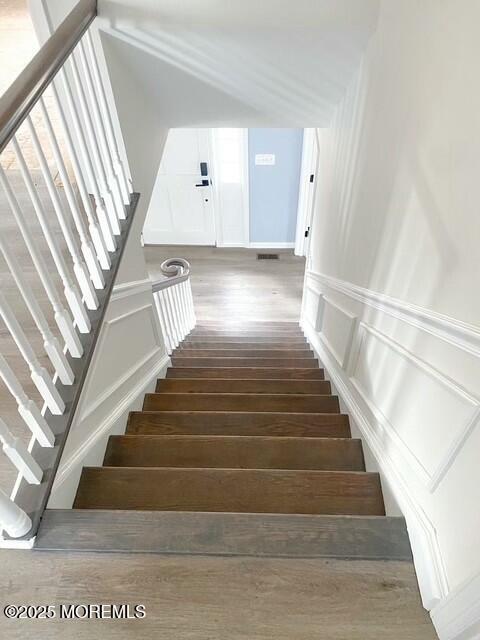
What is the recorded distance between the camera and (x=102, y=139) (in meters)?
1.44

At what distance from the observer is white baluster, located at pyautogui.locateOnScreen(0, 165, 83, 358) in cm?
89

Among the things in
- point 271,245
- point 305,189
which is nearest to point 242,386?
point 305,189

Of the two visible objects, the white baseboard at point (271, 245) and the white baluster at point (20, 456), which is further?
the white baseboard at point (271, 245)

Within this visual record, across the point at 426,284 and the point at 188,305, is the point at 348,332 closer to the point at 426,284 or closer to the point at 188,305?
the point at 426,284

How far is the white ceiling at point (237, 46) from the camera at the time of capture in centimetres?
140

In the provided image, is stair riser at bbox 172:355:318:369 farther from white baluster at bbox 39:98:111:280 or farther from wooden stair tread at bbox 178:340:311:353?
white baluster at bbox 39:98:111:280

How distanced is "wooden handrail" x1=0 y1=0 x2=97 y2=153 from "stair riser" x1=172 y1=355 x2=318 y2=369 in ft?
6.61

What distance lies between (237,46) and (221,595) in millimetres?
2143

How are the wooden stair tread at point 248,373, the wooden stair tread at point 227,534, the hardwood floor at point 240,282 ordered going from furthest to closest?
1. the hardwood floor at point 240,282
2. the wooden stair tread at point 248,373
3. the wooden stair tread at point 227,534

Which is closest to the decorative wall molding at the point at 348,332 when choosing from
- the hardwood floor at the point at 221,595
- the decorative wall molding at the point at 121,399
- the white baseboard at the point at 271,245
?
the hardwood floor at the point at 221,595

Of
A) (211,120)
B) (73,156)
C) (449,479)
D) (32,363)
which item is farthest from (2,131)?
(211,120)

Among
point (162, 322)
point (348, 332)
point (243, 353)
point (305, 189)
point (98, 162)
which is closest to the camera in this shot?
point (98, 162)

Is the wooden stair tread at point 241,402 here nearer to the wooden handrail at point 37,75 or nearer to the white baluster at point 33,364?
the white baluster at point 33,364

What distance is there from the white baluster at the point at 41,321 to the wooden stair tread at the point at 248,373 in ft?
4.09
